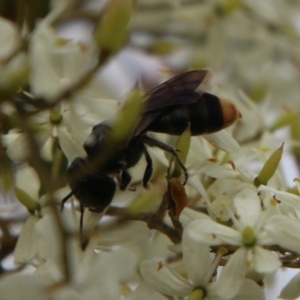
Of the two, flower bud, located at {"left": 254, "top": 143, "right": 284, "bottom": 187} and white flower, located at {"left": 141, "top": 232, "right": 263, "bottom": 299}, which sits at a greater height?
flower bud, located at {"left": 254, "top": 143, "right": 284, "bottom": 187}

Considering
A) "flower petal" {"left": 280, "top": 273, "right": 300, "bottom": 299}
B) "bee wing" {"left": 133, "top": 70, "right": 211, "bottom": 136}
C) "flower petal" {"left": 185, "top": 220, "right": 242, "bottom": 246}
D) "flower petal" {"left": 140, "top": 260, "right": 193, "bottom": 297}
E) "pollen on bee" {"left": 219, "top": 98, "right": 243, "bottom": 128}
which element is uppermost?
"bee wing" {"left": 133, "top": 70, "right": 211, "bottom": 136}

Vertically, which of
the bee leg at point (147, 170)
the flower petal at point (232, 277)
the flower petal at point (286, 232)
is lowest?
the flower petal at point (232, 277)

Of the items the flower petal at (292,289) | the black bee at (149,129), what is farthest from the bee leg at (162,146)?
the flower petal at (292,289)

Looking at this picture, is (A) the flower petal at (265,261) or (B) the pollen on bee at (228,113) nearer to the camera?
(A) the flower petal at (265,261)

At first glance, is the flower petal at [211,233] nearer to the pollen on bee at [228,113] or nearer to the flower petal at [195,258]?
the flower petal at [195,258]

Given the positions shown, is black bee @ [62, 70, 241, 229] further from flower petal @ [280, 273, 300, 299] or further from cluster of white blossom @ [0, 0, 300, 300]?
flower petal @ [280, 273, 300, 299]

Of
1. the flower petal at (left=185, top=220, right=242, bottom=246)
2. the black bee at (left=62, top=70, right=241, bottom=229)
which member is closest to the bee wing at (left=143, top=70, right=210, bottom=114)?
the black bee at (left=62, top=70, right=241, bottom=229)

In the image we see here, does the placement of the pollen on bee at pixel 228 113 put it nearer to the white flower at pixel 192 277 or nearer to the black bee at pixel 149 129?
the black bee at pixel 149 129

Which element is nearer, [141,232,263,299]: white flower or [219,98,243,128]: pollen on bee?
[141,232,263,299]: white flower

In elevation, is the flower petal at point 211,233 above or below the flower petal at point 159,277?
above
